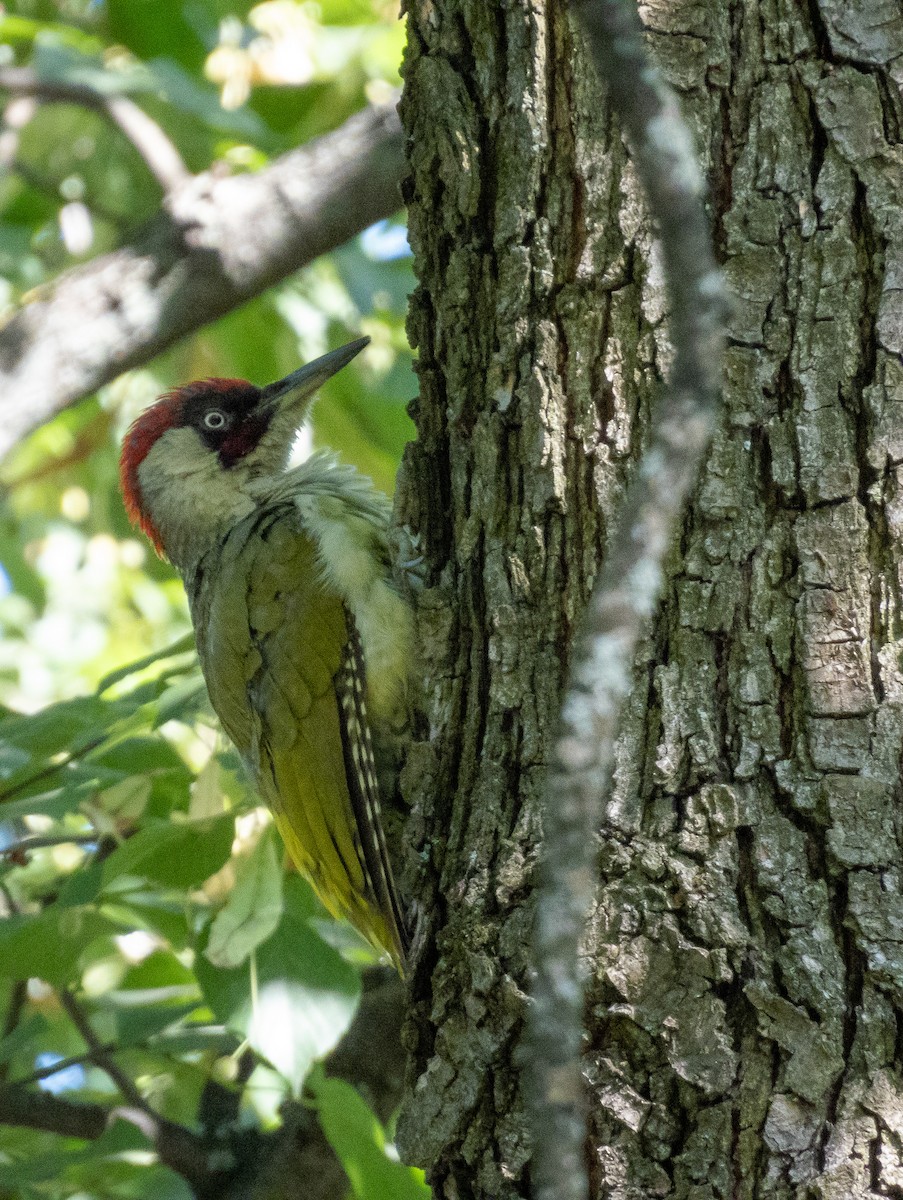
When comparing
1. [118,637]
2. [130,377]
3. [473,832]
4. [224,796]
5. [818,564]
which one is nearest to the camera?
[818,564]

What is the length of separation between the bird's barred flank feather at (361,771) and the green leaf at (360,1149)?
0.34 meters

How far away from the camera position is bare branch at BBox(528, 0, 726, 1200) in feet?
3.00

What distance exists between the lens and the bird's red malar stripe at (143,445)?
163 inches

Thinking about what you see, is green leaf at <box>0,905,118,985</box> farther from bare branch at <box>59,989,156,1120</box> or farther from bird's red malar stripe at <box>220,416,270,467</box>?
bird's red malar stripe at <box>220,416,270,467</box>

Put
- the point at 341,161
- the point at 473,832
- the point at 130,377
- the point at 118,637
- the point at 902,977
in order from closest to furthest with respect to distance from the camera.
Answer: the point at 902,977 → the point at 473,832 → the point at 341,161 → the point at 130,377 → the point at 118,637

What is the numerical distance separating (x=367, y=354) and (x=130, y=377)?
1.11 metres

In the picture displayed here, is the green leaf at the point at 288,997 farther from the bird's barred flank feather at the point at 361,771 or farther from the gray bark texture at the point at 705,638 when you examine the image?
the gray bark texture at the point at 705,638

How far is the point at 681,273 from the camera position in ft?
3.09

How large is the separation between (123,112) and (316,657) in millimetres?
2558

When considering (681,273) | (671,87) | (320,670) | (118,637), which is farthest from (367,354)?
(681,273)

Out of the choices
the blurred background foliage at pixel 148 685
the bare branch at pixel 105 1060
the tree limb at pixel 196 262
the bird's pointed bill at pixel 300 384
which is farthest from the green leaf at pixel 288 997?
the tree limb at pixel 196 262

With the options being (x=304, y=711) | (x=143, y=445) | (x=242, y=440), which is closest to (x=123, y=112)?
(x=143, y=445)

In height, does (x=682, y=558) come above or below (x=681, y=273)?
below

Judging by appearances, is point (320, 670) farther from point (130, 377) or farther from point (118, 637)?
point (118, 637)
